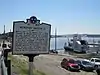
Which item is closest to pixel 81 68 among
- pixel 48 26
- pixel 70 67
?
pixel 70 67

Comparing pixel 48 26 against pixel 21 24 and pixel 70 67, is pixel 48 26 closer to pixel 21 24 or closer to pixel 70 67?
pixel 21 24

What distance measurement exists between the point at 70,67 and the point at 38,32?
91.3 ft

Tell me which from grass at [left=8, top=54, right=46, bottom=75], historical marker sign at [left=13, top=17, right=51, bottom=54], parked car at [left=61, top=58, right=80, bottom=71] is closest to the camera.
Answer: historical marker sign at [left=13, top=17, right=51, bottom=54]

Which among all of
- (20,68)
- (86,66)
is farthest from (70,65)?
(20,68)

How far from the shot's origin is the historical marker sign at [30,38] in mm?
6930

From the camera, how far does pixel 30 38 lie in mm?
7031

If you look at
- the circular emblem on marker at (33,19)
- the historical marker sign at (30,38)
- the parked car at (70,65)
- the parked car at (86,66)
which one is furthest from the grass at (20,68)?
the parked car at (86,66)

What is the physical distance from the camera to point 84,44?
273 ft

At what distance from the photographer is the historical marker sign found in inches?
273

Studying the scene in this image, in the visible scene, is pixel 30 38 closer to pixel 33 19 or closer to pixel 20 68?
pixel 33 19

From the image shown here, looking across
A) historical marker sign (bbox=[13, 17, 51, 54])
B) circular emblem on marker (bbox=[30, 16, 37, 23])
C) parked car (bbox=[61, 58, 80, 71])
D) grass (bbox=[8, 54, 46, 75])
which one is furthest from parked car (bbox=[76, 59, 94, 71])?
circular emblem on marker (bbox=[30, 16, 37, 23])

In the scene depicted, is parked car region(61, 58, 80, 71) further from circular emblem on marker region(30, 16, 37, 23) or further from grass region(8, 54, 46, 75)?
circular emblem on marker region(30, 16, 37, 23)

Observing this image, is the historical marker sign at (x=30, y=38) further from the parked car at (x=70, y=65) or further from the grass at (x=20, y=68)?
the parked car at (x=70, y=65)

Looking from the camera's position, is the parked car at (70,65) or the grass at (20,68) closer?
the grass at (20,68)
